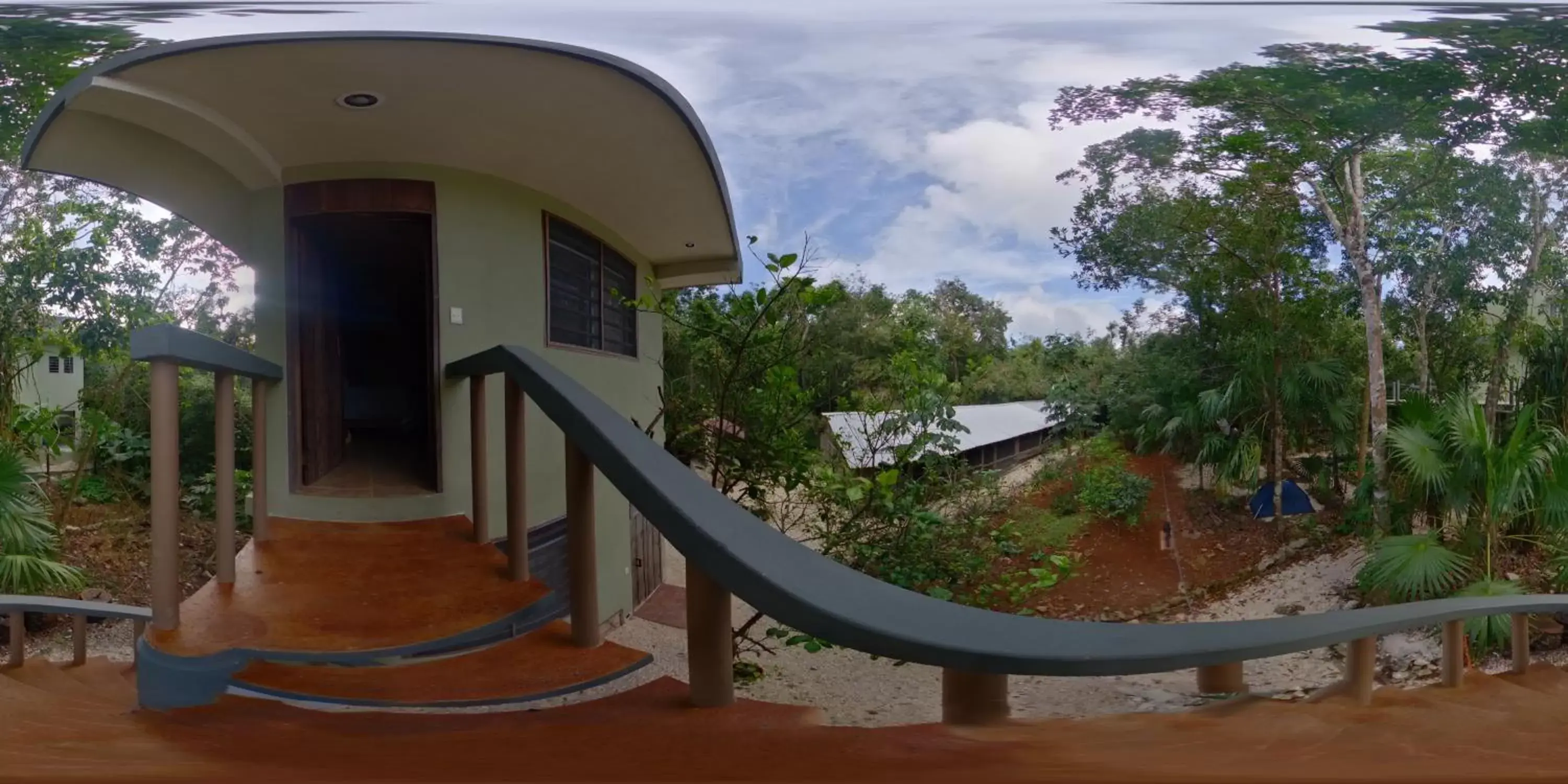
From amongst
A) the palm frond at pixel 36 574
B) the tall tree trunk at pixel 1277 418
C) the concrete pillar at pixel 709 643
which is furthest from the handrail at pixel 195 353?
the tall tree trunk at pixel 1277 418

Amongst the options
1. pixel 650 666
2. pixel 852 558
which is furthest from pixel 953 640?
pixel 650 666

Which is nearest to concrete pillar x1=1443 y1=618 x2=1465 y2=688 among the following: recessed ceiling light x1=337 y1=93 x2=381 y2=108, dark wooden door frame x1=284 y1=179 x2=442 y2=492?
dark wooden door frame x1=284 y1=179 x2=442 y2=492

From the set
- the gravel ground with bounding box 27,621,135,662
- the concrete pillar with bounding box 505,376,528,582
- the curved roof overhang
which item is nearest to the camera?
the curved roof overhang

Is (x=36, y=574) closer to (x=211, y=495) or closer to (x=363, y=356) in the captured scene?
(x=211, y=495)

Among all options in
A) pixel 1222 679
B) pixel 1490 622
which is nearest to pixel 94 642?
pixel 1222 679

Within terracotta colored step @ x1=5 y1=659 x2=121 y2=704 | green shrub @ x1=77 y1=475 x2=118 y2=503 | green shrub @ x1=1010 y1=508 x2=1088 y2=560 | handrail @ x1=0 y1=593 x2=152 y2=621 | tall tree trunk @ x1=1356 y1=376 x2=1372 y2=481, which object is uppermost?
tall tree trunk @ x1=1356 y1=376 x2=1372 y2=481

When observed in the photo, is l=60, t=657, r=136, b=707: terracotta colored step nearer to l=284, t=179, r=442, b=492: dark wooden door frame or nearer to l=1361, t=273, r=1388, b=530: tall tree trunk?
l=284, t=179, r=442, b=492: dark wooden door frame
